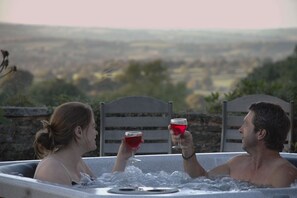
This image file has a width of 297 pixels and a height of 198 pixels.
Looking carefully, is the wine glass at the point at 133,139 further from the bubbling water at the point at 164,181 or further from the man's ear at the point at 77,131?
the man's ear at the point at 77,131

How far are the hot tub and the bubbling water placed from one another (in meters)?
0.19

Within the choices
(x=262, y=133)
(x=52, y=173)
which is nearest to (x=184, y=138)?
(x=262, y=133)

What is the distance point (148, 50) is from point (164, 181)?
4632 millimetres

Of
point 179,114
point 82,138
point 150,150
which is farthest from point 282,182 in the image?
point 179,114

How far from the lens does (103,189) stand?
321 centimetres

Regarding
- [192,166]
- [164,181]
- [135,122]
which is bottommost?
[164,181]

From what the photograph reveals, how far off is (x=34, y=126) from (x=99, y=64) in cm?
209

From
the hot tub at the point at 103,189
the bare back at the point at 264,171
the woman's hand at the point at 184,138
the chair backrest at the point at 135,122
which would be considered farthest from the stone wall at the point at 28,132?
the woman's hand at the point at 184,138

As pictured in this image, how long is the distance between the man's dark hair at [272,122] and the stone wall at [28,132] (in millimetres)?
2783

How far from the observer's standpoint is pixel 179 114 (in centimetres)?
666

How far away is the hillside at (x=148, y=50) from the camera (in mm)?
8141

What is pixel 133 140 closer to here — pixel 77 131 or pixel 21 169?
pixel 77 131

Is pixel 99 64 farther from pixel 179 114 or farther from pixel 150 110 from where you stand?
pixel 150 110

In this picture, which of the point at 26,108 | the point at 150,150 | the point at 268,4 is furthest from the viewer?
the point at 268,4
